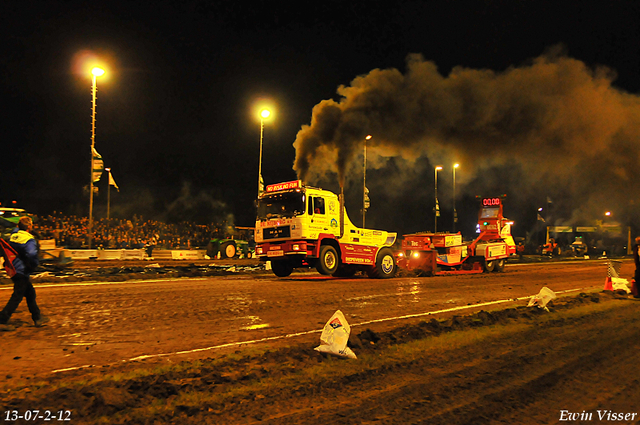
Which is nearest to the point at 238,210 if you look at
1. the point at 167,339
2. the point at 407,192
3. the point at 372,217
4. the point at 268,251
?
the point at 372,217

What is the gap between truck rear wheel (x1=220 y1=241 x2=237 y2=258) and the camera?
32562mm

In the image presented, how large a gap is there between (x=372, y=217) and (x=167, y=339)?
57847 millimetres

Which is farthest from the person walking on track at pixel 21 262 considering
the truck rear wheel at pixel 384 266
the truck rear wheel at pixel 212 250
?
the truck rear wheel at pixel 212 250

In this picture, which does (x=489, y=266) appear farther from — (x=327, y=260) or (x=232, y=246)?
(x=232, y=246)

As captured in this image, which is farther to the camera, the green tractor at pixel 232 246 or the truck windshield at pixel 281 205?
the green tractor at pixel 232 246

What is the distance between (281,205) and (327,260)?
262 cm

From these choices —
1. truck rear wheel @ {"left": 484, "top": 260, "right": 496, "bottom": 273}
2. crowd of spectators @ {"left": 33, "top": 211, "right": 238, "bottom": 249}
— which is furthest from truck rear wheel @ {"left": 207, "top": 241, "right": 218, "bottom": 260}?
truck rear wheel @ {"left": 484, "top": 260, "right": 496, "bottom": 273}

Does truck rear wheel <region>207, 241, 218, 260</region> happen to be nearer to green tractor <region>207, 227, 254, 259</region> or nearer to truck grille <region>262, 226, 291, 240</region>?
green tractor <region>207, 227, 254, 259</region>

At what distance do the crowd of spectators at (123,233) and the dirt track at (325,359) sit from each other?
24756 millimetres

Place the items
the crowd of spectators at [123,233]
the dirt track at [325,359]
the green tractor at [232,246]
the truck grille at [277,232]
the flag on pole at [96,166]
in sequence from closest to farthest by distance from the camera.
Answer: the dirt track at [325,359] → the truck grille at [277,232] → the flag on pole at [96,166] → the green tractor at [232,246] → the crowd of spectators at [123,233]

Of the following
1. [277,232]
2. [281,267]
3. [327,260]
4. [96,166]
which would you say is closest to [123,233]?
[96,166]

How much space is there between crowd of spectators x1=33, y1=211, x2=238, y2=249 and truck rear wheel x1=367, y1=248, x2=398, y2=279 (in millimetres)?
17662

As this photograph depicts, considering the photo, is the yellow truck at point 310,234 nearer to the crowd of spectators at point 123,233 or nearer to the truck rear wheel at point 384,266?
the truck rear wheel at point 384,266

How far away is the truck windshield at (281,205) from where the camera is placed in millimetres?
16188
